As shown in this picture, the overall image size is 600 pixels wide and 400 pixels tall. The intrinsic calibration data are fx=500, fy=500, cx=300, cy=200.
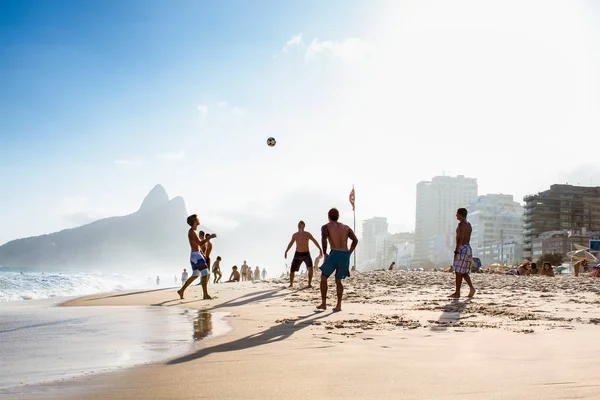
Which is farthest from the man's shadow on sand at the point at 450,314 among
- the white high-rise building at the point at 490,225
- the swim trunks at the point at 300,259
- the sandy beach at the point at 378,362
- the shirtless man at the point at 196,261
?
the white high-rise building at the point at 490,225

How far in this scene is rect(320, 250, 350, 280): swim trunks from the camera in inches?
351

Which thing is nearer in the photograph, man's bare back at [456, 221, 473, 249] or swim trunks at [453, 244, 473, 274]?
swim trunks at [453, 244, 473, 274]

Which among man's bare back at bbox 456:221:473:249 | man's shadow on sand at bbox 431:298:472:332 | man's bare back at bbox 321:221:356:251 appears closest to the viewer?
man's shadow on sand at bbox 431:298:472:332

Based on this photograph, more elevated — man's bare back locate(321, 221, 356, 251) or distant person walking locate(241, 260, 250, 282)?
man's bare back locate(321, 221, 356, 251)

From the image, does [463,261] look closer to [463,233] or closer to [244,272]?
[463,233]

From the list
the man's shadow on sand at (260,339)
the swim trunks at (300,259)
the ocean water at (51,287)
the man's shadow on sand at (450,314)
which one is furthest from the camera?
the ocean water at (51,287)

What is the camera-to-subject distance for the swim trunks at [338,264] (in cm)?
891

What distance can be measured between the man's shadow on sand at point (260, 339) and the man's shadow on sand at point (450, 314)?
1.66m

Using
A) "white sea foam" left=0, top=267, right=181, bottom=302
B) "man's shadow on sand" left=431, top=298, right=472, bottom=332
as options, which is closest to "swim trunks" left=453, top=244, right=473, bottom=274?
"man's shadow on sand" left=431, top=298, right=472, bottom=332

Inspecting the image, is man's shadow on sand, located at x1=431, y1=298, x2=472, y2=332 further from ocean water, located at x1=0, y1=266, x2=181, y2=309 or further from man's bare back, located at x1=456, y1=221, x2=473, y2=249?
ocean water, located at x1=0, y1=266, x2=181, y2=309

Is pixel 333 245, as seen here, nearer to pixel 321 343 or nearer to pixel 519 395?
pixel 321 343

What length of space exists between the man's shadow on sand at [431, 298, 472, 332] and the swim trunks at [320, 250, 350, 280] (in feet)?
5.93

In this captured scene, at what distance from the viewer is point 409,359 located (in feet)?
13.2

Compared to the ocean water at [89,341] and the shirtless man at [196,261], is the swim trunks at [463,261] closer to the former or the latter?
the ocean water at [89,341]
